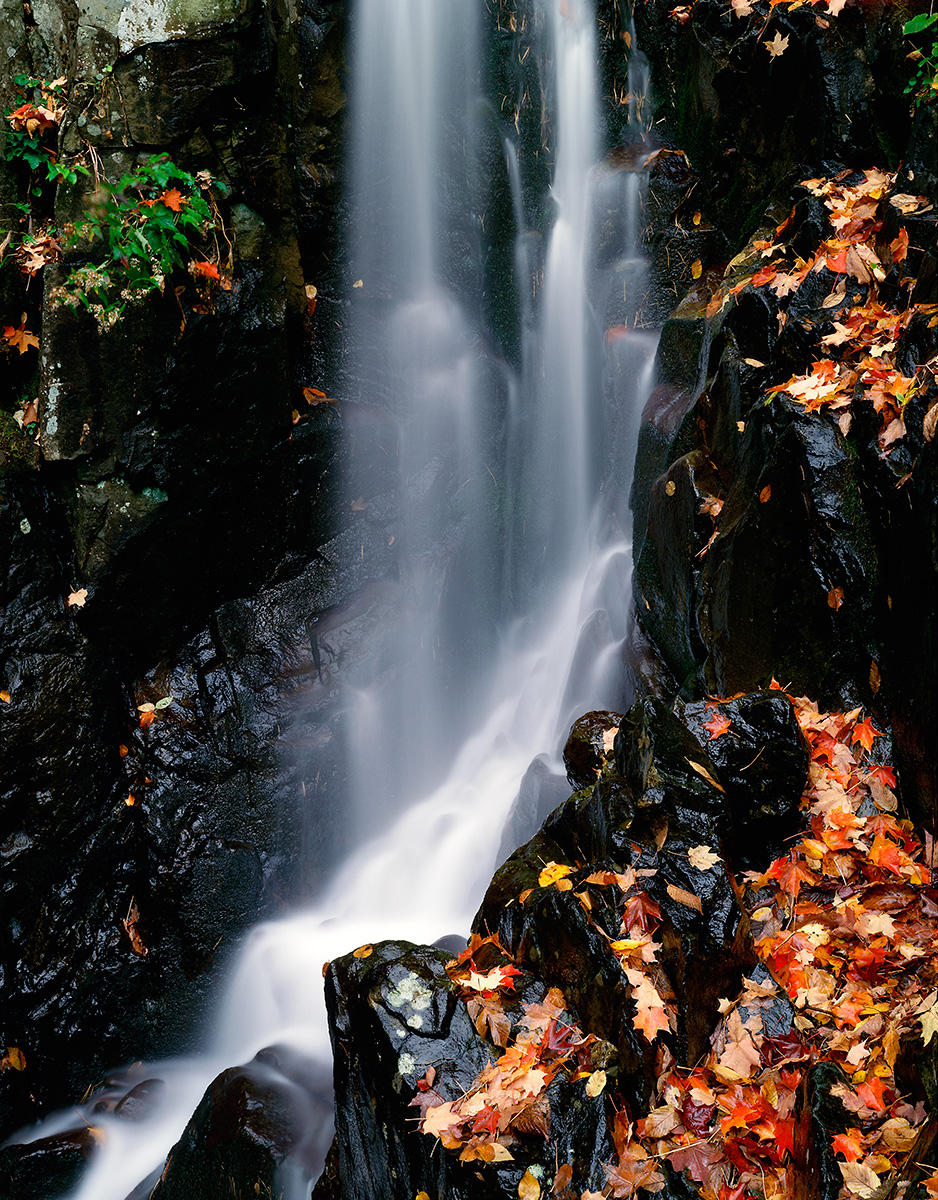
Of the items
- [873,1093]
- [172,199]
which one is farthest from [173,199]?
[873,1093]

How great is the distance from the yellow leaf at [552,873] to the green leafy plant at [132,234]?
4968 millimetres

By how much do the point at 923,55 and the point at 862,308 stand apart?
5.41ft

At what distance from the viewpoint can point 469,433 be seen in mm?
8438

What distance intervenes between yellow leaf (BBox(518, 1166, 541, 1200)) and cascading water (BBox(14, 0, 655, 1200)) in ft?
12.9

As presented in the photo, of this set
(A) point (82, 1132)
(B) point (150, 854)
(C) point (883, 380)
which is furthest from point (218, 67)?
(A) point (82, 1132)

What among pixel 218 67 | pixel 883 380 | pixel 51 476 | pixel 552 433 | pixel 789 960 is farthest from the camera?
pixel 552 433

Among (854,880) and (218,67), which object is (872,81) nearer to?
(218,67)

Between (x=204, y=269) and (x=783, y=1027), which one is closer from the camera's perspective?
(x=783, y=1027)

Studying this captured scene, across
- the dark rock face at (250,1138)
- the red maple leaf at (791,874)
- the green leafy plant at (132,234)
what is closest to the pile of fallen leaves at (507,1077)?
the red maple leaf at (791,874)

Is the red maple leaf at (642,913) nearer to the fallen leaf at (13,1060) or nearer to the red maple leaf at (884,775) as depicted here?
the red maple leaf at (884,775)

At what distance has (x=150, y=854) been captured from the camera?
6.37 meters

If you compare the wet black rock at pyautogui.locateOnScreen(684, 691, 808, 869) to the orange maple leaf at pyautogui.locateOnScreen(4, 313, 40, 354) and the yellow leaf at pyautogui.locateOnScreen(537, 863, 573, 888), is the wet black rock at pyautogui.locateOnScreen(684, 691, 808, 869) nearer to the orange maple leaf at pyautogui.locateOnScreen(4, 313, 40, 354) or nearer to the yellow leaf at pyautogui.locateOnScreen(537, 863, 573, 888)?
the yellow leaf at pyautogui.locateOnScreen(537, 863, 573, 888)

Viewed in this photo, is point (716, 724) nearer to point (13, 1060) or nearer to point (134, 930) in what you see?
point (134, 930)

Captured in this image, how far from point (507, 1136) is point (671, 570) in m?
3.63
